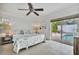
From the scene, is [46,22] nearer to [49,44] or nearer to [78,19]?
[49,44]

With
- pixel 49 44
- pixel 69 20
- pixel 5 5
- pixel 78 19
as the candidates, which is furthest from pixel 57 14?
pixel 5 5

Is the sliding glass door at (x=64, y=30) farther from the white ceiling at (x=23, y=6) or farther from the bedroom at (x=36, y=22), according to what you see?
the white ceiling at (x=23, y=6)

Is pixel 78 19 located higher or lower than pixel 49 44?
higher

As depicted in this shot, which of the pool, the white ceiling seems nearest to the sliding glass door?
the pool

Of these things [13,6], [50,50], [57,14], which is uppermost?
[13,6]

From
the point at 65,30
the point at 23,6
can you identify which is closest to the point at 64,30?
the point at 65,30

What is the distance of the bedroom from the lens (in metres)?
2.16

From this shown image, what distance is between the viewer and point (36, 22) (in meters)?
2.23

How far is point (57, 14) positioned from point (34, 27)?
0.50 meters

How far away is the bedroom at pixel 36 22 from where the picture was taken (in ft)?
7.10

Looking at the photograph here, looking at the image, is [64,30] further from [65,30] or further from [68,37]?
[68,37]

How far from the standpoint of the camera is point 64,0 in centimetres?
221

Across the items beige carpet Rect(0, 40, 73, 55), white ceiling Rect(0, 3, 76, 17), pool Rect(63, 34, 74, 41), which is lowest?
beige carpet Rect(0, 40, 73, 55)

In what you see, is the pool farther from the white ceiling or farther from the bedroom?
the white ceiling
